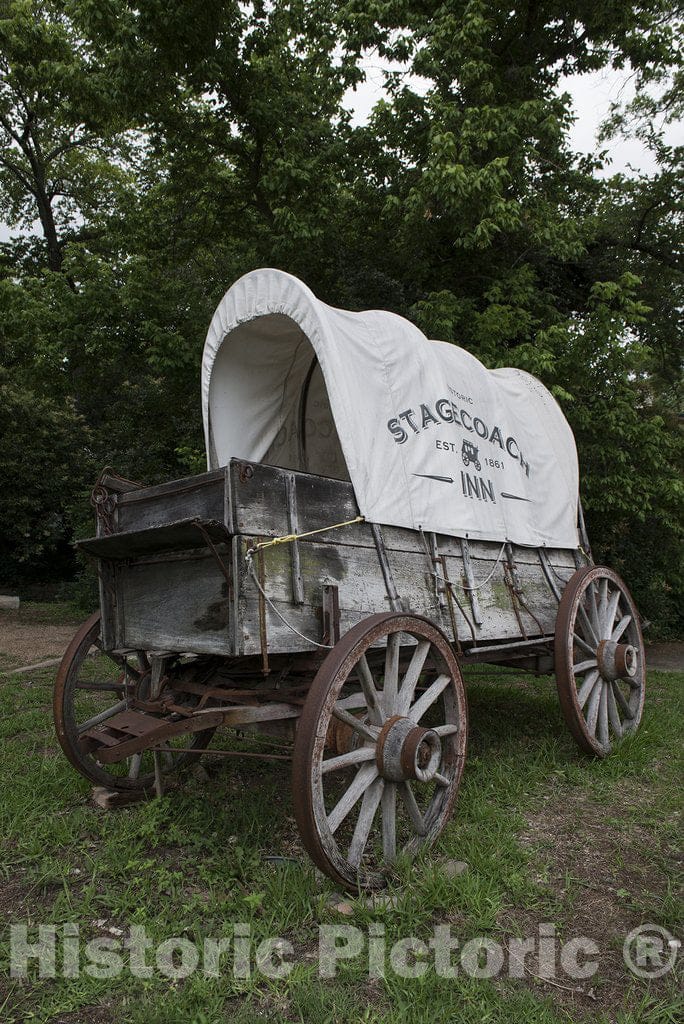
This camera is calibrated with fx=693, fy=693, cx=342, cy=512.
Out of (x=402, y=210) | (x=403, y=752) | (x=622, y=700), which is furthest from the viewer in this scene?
(x=402, y=210)

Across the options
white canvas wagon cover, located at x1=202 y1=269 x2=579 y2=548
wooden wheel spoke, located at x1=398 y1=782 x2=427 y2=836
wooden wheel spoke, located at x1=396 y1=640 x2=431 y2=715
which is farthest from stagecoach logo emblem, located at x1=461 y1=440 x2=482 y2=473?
wooden wheel spoke, located at x1=398 y1=782 x2=427 y2=836

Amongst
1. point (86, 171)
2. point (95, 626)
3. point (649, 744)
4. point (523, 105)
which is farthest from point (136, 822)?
point (86, 171)

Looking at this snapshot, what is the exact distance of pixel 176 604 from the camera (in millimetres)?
3162

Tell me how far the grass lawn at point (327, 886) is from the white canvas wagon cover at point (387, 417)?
1536 mm

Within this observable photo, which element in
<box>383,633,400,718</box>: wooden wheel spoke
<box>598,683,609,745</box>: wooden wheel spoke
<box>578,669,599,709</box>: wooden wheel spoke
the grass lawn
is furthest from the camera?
<box>598,683,609,745</box>: wooden wheel spoke

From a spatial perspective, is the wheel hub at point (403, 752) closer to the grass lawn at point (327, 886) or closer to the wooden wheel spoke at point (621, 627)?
the grass lawn at point (327, 886)

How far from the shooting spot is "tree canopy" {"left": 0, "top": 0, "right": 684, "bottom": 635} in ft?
26.4

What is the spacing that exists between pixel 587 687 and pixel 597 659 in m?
0.22

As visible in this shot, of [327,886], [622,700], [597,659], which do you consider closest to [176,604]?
[327,886]

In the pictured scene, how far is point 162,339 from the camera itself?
931 centimetres

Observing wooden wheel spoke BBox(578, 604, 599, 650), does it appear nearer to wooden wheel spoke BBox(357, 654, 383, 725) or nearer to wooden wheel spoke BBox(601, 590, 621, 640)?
wooden wheel spoke BBox(601, 590, 621, 640)

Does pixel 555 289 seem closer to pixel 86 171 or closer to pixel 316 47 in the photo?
pixel 316 47

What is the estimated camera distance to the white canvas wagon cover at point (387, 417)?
3451mm

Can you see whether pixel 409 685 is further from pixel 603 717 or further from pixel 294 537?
pixel 603 717
